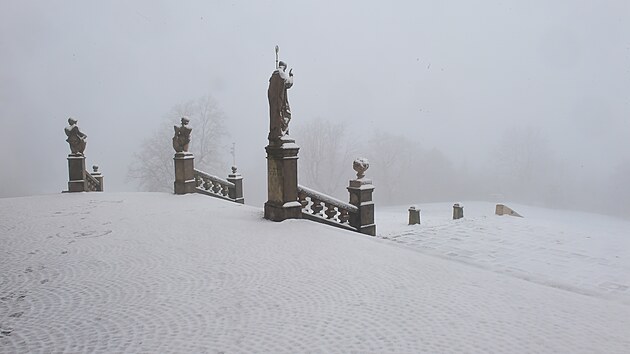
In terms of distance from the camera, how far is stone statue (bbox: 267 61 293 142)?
7.91 meters

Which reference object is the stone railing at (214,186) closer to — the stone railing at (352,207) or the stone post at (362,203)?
the stone railing at (352,207)

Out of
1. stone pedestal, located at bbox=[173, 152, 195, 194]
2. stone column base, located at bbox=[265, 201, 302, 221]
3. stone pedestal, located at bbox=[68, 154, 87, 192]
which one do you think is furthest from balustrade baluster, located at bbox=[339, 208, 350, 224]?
stone pedestal, located at bbox=[68, 154, 87, 192]

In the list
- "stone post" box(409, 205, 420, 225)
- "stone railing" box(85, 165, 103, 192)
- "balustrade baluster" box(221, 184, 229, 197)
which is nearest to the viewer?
"balustrade baluster" box(221, 184, 229, 197)

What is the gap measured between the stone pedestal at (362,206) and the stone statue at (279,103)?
2.01 meters

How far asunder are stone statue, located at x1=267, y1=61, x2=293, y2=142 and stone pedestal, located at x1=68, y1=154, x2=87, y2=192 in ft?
27.6

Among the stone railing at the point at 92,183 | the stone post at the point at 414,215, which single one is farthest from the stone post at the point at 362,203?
the stone railing at the point at 92,183

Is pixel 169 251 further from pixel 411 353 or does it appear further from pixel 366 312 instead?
pixel 411 353

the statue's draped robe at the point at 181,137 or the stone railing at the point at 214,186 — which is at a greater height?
the statue's draped robe at the point at 181,137

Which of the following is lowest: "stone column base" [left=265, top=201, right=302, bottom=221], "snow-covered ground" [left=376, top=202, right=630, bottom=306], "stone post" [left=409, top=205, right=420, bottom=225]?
"stone post" [left=409, top=205, right=420, bottom=225]

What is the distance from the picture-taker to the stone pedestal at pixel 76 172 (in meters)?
13.2

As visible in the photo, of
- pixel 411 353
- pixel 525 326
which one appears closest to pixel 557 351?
pixel 525 326

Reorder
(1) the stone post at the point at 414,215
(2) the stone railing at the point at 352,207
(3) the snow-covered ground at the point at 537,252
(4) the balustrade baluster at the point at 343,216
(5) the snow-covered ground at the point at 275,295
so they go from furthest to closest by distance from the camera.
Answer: (1) the stone post at the point at 414,215 < (4) the balustrade baluster at the point at 343,216 < (2) the stone railing at the point at 352,207 < (3) the snow-covered ground at the point at 537,252 < (5) the snow-covered ground at the point at 275,295

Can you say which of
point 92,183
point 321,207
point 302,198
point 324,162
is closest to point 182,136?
point 92,183

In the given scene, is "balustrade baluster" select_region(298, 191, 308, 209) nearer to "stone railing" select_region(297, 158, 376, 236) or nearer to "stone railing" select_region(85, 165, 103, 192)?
"stone railing" select_region(297, 158, 376, 236)
